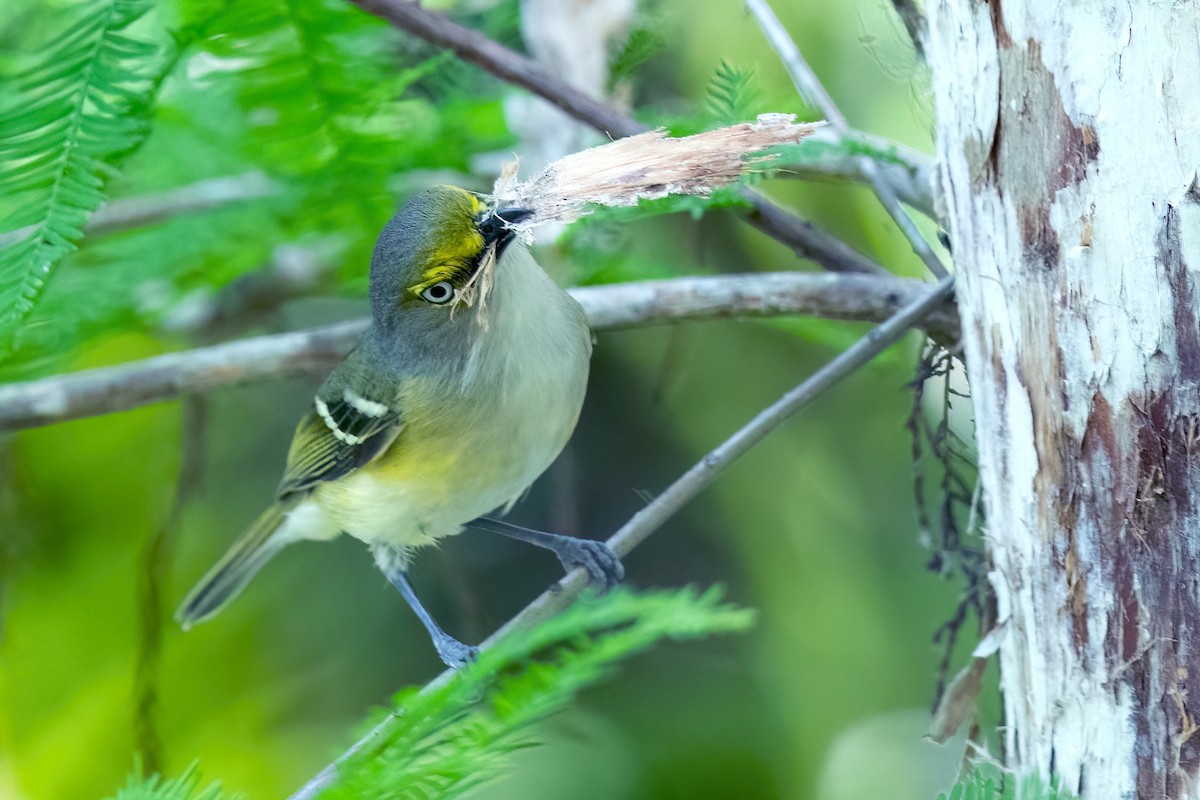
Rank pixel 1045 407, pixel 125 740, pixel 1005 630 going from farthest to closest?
1. pixel 125 740
2. pixel 1005 630
3. pixel 1045 407

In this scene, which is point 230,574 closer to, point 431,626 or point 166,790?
point 431,626

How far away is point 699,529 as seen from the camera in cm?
359

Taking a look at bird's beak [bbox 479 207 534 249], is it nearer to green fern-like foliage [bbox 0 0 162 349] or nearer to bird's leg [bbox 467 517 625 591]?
green fern-like foliage [bbox 0 0 162 349]

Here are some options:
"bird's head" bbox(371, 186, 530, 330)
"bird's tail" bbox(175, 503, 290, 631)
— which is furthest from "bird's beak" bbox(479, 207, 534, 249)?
"bird's tail" bbox(175, 503, 290, 631)

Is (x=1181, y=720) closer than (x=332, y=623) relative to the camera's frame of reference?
Yes

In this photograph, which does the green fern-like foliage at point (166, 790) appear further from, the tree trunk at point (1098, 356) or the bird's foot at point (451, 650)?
the bird's foot at point (451, 650)

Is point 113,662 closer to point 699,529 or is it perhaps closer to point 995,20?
point 699,529

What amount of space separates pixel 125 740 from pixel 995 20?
2.82 m

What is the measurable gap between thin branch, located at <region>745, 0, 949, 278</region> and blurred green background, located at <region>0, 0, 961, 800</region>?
0.24m

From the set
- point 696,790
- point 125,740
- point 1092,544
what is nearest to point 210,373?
point 125,740

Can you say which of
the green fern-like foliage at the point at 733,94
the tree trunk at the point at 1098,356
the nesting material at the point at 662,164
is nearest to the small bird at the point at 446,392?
the nesting material at the point at 662,164

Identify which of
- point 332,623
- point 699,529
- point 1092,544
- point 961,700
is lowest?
point 332,623

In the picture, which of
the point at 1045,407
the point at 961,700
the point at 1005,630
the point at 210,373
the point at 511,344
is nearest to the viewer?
the point at 1045,407

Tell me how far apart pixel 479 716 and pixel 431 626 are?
5.22 ft
